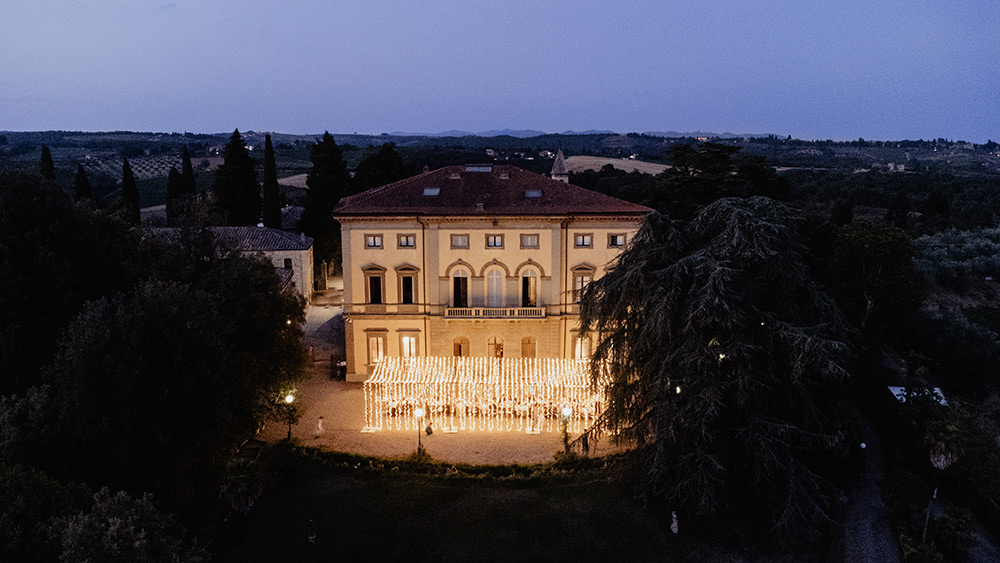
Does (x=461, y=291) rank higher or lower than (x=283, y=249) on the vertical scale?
lower

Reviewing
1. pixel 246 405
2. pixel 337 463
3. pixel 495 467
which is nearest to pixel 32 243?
pixel 246 405

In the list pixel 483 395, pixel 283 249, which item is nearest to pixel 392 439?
pixel 483 395

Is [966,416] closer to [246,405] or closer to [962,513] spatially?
[962,513]

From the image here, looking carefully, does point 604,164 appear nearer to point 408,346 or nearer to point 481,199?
point 481,199

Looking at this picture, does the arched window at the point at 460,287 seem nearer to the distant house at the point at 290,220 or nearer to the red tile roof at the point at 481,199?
the red tile roof at the point at 481,199

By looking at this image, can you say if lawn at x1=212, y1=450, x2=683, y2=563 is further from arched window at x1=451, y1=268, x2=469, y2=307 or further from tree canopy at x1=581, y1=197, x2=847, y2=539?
arched window at x1=451, y1=268, x2=469, y2=307

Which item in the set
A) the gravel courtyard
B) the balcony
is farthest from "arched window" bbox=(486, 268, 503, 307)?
the gravel courtyard
